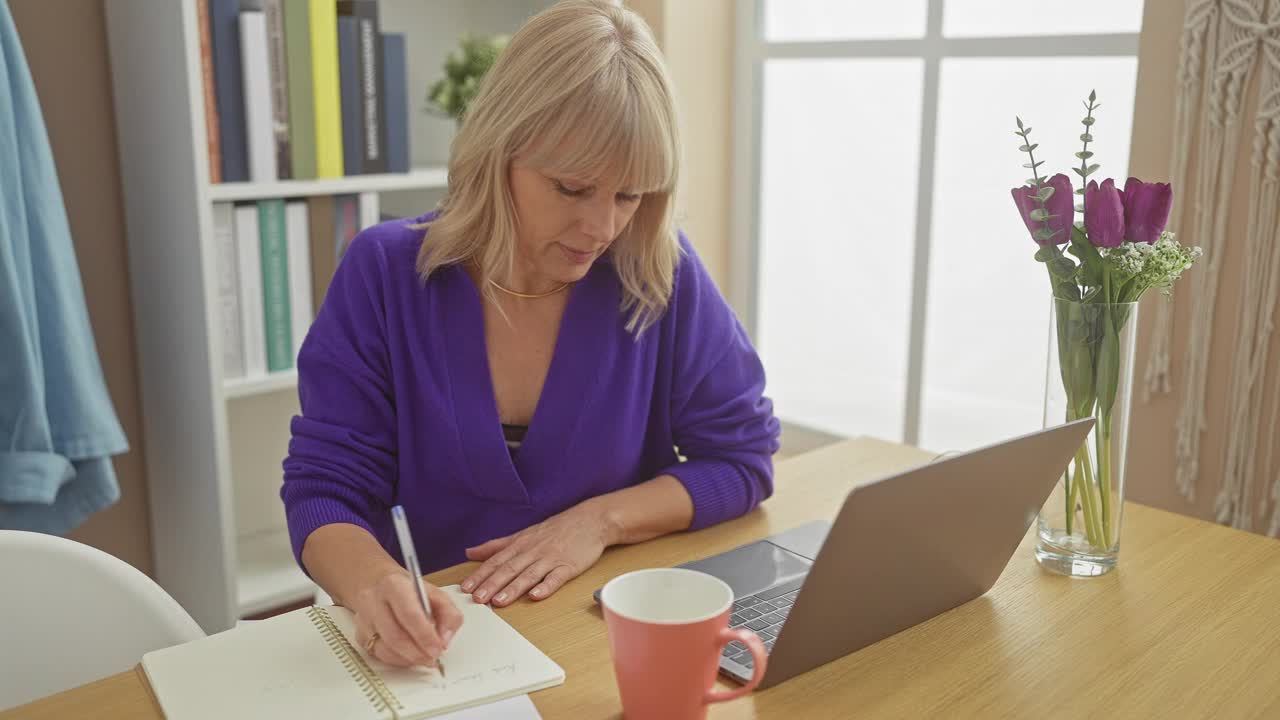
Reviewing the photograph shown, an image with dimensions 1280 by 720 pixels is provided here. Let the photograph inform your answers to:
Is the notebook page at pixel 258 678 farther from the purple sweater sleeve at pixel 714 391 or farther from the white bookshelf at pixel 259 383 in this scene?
the white bookshelf at pixel 259 383

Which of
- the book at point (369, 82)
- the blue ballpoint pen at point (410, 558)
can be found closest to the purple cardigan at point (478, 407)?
the blue ballpoint pen at point (410, 558)

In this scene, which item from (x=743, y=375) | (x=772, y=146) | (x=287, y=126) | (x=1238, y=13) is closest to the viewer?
(x=743, y=375)

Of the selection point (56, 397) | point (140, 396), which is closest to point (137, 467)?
point (140, 396)

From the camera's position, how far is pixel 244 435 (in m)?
2.37

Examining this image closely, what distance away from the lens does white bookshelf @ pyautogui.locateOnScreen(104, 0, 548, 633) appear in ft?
6.20

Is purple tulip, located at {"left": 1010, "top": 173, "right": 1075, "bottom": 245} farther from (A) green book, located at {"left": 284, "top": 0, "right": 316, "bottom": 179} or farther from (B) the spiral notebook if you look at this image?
(A) green book, located at {"left": 284, "top": 0, "right": 316, "bottom": 179}

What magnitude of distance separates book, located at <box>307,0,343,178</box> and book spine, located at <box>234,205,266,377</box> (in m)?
0.16

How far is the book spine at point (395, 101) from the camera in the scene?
2.10 metres

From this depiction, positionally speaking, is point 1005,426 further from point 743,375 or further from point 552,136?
point 552,136

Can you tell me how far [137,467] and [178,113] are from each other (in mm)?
739

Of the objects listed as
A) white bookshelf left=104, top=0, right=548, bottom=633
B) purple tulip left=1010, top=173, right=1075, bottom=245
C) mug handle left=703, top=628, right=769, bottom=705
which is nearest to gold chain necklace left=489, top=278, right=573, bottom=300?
purple tulip left=1010, top=173, right=1075, bottom=245

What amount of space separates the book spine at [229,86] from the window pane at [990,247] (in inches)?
53.5

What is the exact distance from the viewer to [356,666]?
89 centimetres

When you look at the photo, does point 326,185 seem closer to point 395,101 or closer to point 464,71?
point 395,101
